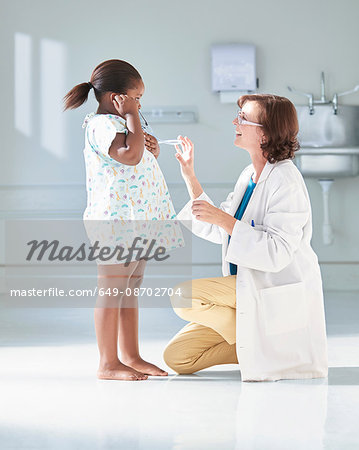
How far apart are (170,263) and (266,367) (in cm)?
272

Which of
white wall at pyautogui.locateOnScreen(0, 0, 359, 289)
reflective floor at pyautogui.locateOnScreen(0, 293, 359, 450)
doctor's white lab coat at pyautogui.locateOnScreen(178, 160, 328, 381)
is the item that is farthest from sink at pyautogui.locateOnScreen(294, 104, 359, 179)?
doctor's white lab coat at pyautogui.locateOnScreen(178, 160, 328, 381)

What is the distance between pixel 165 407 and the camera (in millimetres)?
Result: 1872

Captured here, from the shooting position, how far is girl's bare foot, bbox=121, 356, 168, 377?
2.26m

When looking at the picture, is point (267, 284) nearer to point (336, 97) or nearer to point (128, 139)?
point (128, 139)

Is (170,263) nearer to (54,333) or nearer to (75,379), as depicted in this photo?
(54,333)

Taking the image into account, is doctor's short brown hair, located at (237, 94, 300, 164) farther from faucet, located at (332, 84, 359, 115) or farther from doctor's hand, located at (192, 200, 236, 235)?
faucet, located at (332, 84, 359, 115)

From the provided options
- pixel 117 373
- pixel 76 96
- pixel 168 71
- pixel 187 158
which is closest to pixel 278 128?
pixel 187 158

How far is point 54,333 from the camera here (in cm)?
312

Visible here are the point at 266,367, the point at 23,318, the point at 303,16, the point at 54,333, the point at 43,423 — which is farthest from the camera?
the point at 303,16

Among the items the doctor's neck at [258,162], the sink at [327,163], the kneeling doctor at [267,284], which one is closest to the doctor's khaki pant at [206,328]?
the kneeling doctor at [267,284]

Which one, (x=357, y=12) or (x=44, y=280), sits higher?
(x=357, y=12)

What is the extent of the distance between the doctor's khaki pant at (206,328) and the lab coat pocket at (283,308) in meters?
0.11

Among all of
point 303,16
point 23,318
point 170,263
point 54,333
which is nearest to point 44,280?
point 170,263

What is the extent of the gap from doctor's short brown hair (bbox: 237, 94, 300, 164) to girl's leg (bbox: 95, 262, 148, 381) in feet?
1.99
